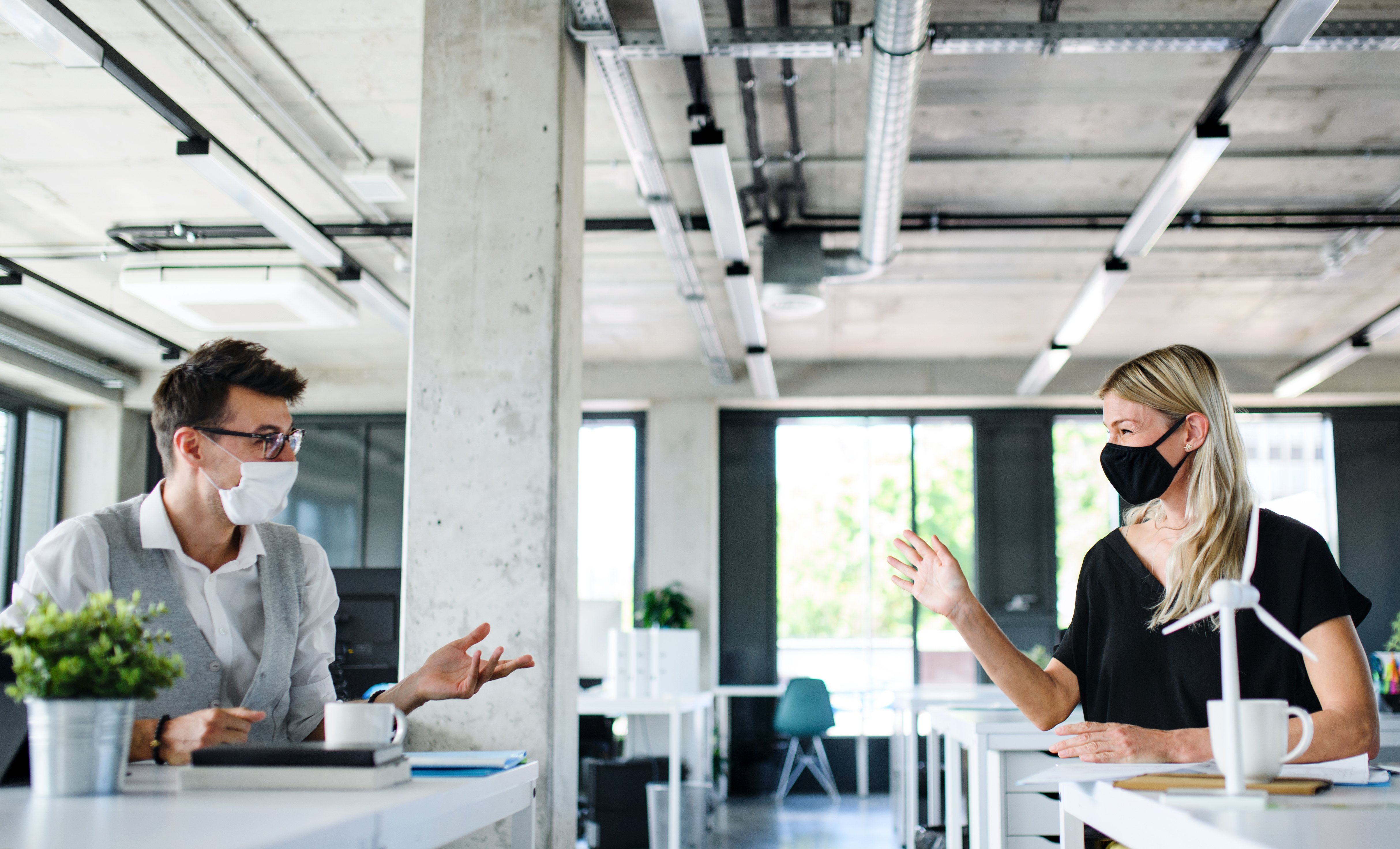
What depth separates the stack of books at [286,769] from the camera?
58.1 inches

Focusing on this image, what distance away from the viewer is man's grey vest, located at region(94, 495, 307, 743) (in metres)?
2.00

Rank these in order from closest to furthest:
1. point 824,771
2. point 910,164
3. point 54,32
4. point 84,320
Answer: point 54,32, point 910,164, point 84,320, point 824,771

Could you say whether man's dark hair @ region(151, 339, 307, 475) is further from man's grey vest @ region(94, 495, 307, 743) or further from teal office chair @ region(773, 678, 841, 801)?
teal office chair @ region(773, 678, 841, 801)

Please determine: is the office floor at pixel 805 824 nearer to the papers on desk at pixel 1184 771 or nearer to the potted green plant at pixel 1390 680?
the potted green plant at pixel 1390 680

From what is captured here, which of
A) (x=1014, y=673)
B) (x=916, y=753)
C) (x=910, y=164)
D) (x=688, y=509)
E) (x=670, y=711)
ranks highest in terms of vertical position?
(x=910, y=164)

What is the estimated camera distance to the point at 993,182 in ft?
20.4

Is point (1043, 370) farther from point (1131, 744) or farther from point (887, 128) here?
point (1131, 744)

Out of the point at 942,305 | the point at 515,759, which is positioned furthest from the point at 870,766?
the point at 515,759

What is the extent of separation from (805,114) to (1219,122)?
1.84 meters

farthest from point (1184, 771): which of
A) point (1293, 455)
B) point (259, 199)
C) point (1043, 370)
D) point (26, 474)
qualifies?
point (26, 474)

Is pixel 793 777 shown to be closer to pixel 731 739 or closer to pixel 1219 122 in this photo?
pixel 731 739

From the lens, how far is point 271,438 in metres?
2.34

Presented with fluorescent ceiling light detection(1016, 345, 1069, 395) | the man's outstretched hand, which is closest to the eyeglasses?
the man's outstretched hand

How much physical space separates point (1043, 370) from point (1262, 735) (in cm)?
791
